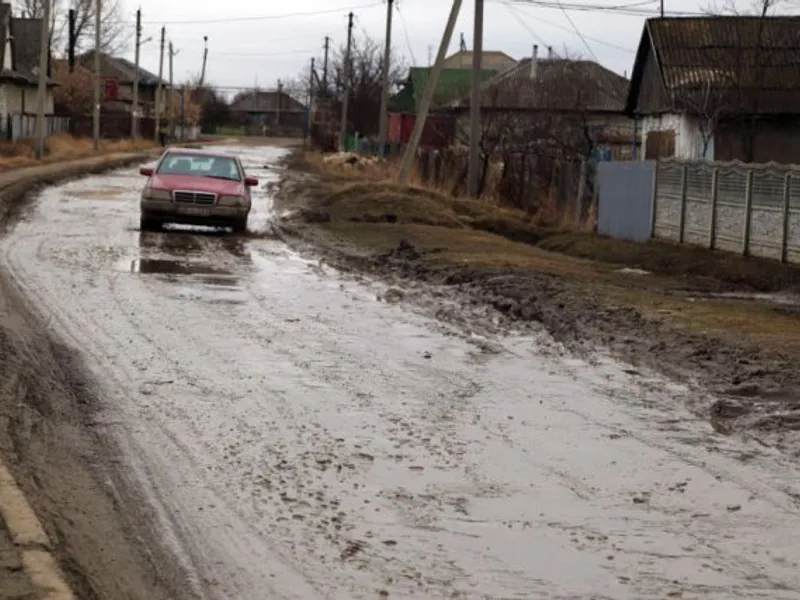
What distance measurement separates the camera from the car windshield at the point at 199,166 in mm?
24562

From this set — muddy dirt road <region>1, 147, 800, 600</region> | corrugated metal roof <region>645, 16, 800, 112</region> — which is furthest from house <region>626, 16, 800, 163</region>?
muddy dirt road <region>1, 147, 800, 600</region>

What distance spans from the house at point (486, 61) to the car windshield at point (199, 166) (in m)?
71.7

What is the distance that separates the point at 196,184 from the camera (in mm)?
23781

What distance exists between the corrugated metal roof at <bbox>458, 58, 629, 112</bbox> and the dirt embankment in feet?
78.4

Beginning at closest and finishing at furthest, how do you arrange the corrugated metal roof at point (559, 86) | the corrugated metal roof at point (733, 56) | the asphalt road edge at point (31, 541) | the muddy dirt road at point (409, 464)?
the asphalt road edge at point (31, 541) < the muddy dirt road at point (409, 464) < the corrugated metal roof at point (733, 56) < the corrugated metal roof at point (559, 86)

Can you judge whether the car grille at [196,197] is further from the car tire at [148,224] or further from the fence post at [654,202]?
the fence post at [654,202]

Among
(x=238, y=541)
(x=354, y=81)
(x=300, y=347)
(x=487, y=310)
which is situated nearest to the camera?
(x=238, y=541)

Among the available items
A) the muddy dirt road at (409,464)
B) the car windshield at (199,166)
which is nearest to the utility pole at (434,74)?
the car windshield at (199,166)

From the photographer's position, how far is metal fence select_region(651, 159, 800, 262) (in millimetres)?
20516

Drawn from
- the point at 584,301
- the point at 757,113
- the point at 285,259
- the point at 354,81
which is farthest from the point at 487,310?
the point at 354,81

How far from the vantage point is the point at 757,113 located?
33.7m

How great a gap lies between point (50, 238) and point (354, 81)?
6629 cm

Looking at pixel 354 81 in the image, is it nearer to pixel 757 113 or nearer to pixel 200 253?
pixel 757 113

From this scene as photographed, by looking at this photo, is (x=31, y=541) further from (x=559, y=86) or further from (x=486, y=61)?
(x=486, y=61)
